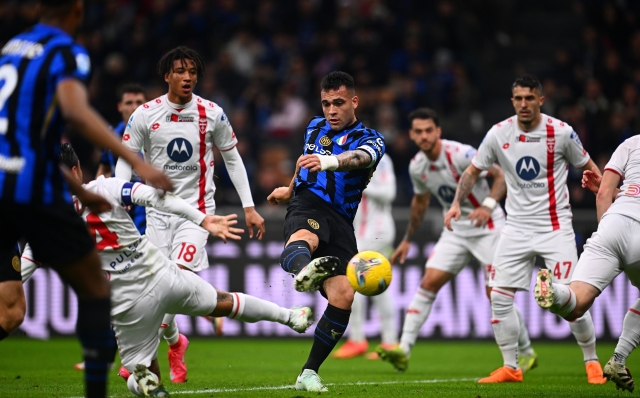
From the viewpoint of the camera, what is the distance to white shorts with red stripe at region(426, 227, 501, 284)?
10.5m

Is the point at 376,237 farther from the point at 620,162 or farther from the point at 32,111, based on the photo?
the point at 32,111

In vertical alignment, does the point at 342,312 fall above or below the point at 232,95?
below

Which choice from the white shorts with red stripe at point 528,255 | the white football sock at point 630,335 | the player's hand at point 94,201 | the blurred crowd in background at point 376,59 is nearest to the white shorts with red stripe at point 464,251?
the white shorts with red stripe at point 528,255

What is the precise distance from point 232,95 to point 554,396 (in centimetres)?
1313

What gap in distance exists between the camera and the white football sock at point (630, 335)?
7363 mm

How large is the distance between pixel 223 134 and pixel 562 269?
3.77m

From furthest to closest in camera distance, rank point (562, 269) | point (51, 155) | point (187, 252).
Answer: point (562, 269), point (187, 252), point (51, 155)

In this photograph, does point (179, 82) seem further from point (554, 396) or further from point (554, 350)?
point (554, 350)

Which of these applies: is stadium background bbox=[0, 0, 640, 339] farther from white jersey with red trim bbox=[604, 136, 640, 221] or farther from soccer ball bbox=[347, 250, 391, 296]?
soccer ball bbox=[347, 250, 391, 296]

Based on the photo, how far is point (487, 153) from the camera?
30.5ft

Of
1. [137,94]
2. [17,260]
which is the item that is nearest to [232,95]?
[137,94]

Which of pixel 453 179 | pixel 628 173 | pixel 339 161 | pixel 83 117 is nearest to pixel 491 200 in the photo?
pixel 453 179

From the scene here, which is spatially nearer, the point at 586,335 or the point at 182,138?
the point at 182,138

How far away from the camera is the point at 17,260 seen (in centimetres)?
704
